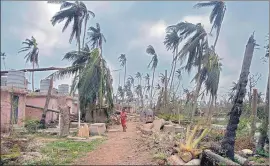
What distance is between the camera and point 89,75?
2016cm

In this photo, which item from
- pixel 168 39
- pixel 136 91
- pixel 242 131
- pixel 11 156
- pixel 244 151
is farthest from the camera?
pixel 136 91

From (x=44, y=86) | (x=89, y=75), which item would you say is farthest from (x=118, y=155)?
(x=44, y=86)

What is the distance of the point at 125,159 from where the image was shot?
1038 centimetres

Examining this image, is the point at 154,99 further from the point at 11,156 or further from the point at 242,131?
the point at 11,156

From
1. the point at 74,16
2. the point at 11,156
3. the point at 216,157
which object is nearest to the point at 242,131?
the point at 216,157

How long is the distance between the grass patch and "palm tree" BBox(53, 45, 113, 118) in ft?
22.8

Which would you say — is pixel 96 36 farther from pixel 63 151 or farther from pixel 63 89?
pixel 63 151

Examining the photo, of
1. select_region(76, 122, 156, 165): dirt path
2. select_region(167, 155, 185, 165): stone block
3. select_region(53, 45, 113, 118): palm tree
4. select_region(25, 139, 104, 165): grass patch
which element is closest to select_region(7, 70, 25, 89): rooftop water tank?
select_region(25, 139, 104, 165): grass patch

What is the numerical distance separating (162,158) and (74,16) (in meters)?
18.2

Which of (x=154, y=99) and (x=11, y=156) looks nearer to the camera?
(x=11, y=156)

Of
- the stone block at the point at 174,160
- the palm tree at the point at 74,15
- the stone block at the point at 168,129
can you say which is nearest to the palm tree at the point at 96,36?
the palm tree at the point at 74,15

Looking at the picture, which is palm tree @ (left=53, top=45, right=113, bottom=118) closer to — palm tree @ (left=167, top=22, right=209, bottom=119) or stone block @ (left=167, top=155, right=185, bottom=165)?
palm tree @ (left=167, top=22, right=209, bottom=119)

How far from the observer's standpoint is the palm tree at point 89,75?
67.3ft

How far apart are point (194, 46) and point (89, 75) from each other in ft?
24.8
